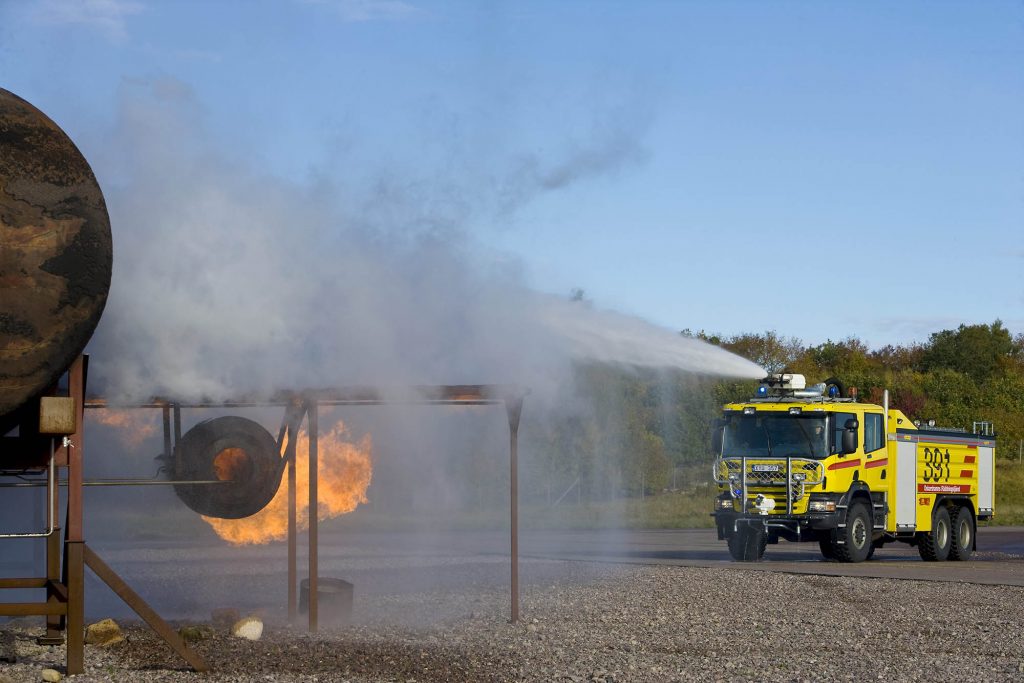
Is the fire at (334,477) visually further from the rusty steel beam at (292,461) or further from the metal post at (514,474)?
the metal post at (514,474)

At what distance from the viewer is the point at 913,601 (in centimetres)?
1728

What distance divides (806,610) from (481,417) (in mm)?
18103

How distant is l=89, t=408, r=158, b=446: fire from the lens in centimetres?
1781

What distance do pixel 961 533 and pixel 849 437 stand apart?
16.9 feet

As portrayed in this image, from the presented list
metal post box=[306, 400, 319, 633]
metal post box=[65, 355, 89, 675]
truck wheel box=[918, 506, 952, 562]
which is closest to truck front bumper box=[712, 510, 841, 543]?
truck wheel box=[918, 506, 952, 562]

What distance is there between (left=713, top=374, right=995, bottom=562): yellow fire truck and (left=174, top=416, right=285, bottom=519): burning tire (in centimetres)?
1059

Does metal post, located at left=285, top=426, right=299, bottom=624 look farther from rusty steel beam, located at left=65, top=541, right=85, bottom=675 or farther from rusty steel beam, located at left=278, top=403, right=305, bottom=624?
rusty steel beam, located at left=65, top=541, right=85, bottom=675

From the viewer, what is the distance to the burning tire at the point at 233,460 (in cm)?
1455

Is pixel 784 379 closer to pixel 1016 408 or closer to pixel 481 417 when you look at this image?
pixel 481 417

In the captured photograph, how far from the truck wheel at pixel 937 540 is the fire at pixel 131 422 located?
14.7 m

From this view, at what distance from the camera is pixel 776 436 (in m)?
22.6

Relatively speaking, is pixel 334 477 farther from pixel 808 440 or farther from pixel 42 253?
pixel 808 440

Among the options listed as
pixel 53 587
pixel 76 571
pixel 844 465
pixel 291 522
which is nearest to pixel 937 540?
pixel 844 465

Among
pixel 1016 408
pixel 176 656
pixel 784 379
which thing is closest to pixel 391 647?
pixel 176 656
